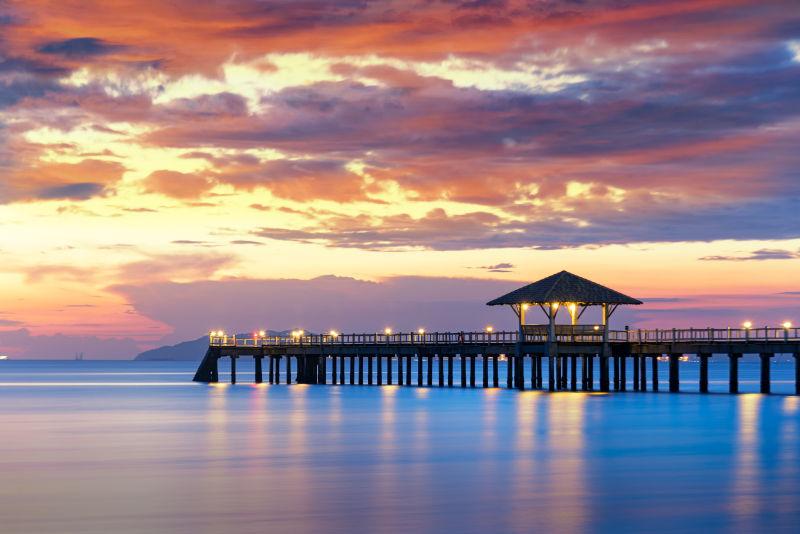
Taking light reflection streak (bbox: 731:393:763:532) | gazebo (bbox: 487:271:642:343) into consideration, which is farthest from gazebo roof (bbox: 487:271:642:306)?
light reflection streak (bbox: 731:393:763:532)

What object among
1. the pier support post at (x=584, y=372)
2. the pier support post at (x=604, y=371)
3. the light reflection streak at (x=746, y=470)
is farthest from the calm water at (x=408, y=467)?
the pier support post at (x=584, y=372)

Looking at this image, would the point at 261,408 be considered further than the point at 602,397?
No

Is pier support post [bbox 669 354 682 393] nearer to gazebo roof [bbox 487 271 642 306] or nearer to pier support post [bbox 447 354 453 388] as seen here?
gazebo roof [bbox 487 271 642 306]

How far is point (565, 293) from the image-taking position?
70.6 meters

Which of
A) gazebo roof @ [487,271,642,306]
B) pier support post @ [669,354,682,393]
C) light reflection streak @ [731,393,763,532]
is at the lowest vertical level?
light reflection streak @ [731,393,763,532]

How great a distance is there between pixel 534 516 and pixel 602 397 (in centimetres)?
4214

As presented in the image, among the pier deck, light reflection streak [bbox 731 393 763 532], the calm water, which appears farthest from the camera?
the pier deck

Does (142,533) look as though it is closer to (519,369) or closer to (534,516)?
(534,516)

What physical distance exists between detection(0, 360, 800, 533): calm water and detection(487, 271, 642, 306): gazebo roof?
6538 millimetres

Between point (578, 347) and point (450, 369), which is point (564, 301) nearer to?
point (578, 347)

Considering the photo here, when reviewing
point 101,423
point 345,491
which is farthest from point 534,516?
point 101,423

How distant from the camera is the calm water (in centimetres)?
2744

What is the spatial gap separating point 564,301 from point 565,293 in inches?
36.6

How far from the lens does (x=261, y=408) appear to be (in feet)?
209
